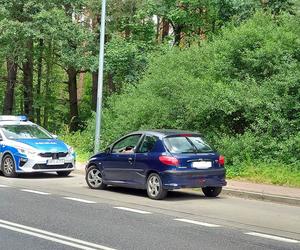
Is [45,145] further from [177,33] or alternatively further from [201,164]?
[177,33]

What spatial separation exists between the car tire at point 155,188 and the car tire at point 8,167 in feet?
17.3

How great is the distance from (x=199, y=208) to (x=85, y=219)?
8.79ft

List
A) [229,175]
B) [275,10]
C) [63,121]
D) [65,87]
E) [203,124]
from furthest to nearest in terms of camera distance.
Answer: [65,87]
[63,121]
[275,10]
[203,124]
[229,175]

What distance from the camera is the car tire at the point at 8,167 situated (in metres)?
16.2

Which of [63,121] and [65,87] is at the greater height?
[65,87]

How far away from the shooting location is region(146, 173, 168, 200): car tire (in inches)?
479

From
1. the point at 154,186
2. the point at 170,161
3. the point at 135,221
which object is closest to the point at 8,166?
the point at 154,186

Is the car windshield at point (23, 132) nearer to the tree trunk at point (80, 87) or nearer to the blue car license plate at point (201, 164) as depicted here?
the blue car license plate at point (201, 164)

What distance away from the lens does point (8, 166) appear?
1639 cm

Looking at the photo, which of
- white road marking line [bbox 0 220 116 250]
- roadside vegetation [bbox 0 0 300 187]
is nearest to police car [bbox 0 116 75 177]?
roadside vegetation [bbox 0 0 300 187]

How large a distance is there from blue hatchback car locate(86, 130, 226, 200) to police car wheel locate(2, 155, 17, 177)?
12.7 ft

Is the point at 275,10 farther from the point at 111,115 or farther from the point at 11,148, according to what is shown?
the point at 11,148

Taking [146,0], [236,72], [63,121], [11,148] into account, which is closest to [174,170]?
[11,148]

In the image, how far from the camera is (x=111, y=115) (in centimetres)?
2241
